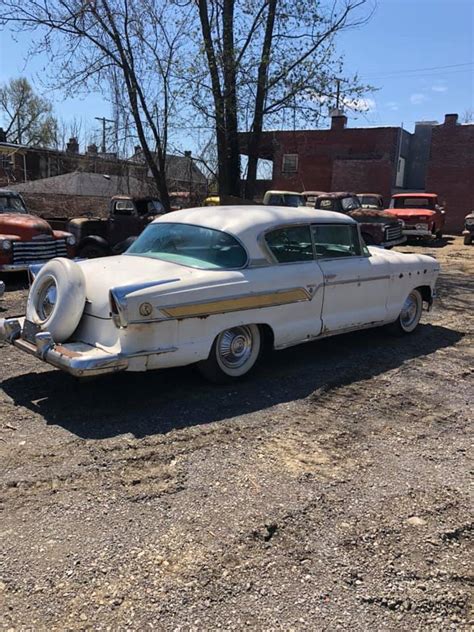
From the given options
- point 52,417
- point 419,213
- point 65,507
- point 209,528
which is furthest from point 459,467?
point 419,213

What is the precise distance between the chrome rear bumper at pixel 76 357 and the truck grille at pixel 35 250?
5991 millimetres

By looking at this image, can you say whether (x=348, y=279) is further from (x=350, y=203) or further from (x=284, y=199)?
(x=284, y=199)

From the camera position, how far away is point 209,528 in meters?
2.93

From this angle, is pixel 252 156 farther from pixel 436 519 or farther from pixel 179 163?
pixel 436 519

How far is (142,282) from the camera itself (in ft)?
14.1

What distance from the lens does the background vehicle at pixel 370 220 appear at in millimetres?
17297

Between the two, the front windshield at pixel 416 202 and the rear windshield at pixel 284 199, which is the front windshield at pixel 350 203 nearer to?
the rear windshield at pixel 284 199

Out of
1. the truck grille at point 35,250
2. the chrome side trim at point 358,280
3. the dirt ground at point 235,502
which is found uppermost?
the chrome side trim at point 358,280

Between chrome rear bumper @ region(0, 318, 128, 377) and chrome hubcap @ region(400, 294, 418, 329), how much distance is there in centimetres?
418

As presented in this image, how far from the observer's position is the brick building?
99.3 ft

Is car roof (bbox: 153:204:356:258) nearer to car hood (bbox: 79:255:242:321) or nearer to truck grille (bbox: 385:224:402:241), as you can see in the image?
car hood (bbox: 79:255:242:321)

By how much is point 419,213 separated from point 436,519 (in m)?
19.8

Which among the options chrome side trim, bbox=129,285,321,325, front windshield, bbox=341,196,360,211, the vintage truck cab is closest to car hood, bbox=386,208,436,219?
front windshield, bbox=341,196,360,211

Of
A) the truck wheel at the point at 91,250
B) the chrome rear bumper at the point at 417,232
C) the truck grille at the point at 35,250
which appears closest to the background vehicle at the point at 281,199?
the chrome rear bumper at the point at 417,232
